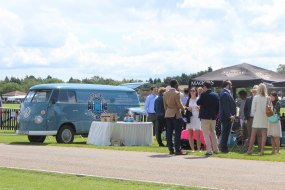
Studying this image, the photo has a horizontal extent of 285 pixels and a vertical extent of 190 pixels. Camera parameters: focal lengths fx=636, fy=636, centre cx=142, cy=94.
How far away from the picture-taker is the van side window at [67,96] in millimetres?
22625

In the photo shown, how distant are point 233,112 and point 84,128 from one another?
7454 mm

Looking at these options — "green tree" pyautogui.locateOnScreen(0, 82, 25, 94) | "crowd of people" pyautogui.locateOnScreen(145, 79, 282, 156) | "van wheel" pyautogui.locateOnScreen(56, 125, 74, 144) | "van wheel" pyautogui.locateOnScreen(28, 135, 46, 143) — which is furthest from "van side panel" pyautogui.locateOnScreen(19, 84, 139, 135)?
"green tree" pyautogui.locateOnScreen(0, 82, 25, 94)

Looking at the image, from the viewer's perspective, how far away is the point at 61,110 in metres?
22.5

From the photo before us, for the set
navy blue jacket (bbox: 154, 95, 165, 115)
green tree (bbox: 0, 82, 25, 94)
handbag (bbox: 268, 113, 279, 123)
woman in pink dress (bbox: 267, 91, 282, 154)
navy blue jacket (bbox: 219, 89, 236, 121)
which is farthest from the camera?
green tree (bbox: 0, 82, 25, 94)

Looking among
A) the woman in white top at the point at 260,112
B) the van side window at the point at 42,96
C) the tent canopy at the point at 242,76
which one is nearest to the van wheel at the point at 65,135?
the van side window at the point at 42,96

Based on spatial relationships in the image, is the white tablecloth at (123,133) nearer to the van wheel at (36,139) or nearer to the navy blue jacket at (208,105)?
the van wheel at (36,139)

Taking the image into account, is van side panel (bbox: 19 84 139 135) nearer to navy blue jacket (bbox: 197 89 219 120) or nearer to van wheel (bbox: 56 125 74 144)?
van wheel (bbox: 56 125 74 144)

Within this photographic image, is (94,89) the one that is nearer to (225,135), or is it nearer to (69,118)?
(69,118)

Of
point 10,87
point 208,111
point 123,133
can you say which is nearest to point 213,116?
point 208,111

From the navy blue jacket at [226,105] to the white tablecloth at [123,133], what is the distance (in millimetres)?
4046

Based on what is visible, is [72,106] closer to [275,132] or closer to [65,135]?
[65,135]

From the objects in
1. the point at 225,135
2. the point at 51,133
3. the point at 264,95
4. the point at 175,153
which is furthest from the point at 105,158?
the point at 51,133

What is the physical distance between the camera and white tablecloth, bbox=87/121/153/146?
2038cm

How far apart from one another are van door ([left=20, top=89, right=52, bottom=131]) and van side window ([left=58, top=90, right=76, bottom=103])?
0.41m
